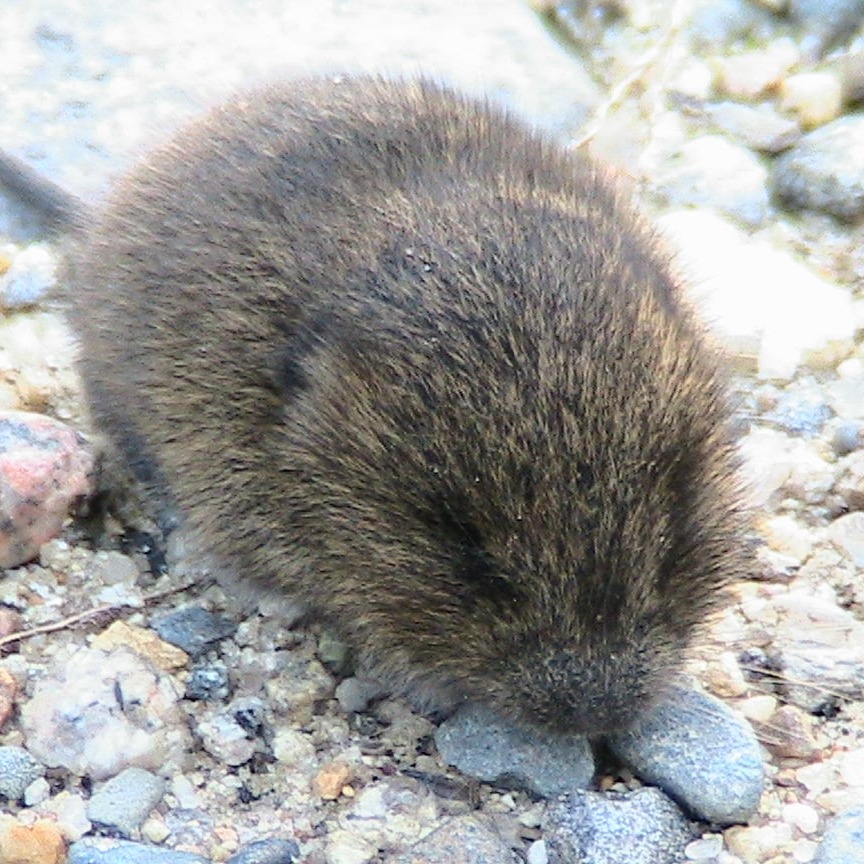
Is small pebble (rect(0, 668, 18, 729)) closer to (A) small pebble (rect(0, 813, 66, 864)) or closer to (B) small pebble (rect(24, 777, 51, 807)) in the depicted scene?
(B) small pebble (rect(24, 777, 51, 807))

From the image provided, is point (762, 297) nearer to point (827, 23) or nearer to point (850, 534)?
point (850, 534)

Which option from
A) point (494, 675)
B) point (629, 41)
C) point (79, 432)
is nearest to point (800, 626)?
point (494, 675)

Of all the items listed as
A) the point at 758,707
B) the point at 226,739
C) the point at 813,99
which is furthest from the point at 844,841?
the point at 813,99

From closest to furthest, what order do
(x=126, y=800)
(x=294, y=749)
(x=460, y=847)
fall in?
(x=460, y=847)
(x=126, y=800)
(x=294, y=749)

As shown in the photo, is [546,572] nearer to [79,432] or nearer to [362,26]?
[79,432]

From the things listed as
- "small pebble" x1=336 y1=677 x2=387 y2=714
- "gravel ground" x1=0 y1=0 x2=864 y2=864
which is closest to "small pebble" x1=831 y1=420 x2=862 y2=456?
"gravel ground" x1=0 y1=0 x2=864 y2=864

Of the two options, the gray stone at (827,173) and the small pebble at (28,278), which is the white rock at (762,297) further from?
the small pebble at (28,278)
